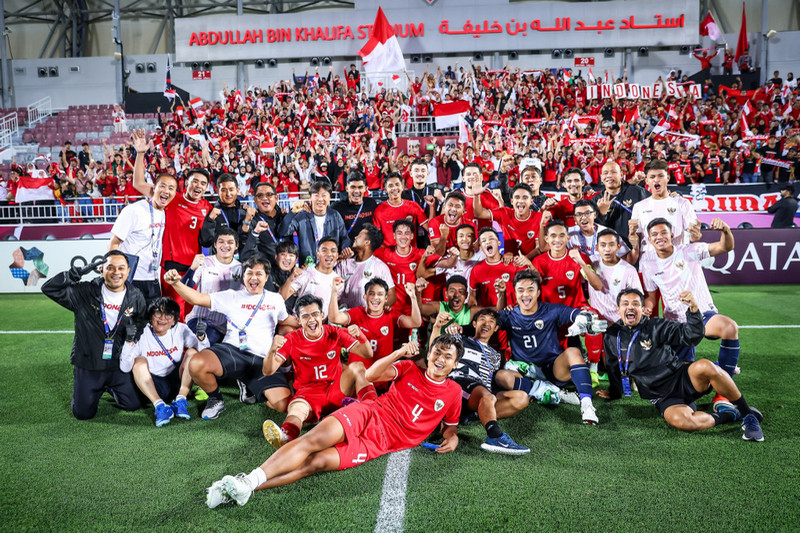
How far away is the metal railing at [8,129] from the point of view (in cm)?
2535

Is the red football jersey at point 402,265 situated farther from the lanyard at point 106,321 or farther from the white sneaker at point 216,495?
the white sneaker at point 216,495

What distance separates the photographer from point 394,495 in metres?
3.83

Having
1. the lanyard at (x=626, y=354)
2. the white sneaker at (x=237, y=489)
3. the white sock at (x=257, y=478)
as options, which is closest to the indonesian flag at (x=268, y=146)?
the lanyard at (x=626, y=354)

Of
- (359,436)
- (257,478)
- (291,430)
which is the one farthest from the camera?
(291,430)

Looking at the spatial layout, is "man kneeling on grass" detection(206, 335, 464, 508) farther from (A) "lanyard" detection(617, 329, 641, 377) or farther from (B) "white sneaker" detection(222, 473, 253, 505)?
(A) "lanyard" detection(617, 329, 641, 377)

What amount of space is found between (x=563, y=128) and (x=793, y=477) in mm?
16030

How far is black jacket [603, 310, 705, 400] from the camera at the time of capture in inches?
197

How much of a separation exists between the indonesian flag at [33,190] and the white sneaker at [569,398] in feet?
49.5

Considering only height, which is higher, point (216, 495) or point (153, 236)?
point (153, 236)

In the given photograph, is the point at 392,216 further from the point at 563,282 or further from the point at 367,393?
the point at 367,393

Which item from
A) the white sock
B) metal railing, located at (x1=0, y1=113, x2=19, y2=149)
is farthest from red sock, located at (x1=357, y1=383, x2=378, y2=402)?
metal railing, located at (x1=0, y1=113, x2=19, y2=149)

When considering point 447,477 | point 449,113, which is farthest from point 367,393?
point 449,113

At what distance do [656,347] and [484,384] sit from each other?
5.18 feet

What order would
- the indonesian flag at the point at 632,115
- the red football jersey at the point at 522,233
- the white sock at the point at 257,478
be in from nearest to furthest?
the white sock at the point at 257,478 → the red football jersey at the point at 522,233 → the indonesian flag at the point at 632,115
